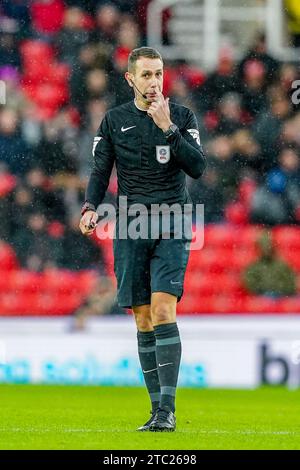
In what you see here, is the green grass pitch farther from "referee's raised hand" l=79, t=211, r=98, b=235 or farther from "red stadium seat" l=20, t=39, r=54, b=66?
"red stadium seat" l=20, t=39, r=54, b=66

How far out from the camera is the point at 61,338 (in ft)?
32.0

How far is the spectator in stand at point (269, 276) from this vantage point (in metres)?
10.6

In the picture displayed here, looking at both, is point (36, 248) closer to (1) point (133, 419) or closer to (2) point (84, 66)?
(2) point (84, 66)

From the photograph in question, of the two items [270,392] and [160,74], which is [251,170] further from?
[160,74]

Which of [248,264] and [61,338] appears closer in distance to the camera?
[61,338]

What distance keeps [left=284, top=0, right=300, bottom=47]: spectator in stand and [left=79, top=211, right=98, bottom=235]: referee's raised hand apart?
6.40 meters

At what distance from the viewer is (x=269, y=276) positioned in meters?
10.7

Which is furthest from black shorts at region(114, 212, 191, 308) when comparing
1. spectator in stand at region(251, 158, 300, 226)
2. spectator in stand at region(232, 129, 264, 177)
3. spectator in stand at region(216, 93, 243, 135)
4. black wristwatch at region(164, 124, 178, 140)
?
spectator in stand at region(216, 93, 243, 135)

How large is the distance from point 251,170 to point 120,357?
102 inches

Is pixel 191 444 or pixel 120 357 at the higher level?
pixel 120 357

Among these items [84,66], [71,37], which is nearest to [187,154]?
[84,66]

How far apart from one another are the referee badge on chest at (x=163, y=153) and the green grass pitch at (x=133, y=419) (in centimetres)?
127

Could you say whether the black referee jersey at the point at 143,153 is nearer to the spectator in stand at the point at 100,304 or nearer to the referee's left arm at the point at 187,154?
the referee's left arm at the point at 187,154

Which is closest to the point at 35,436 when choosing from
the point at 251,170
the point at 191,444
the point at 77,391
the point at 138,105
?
the point at 191,444
